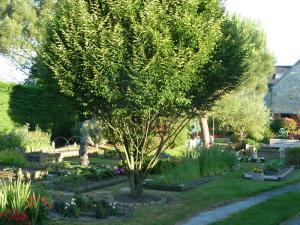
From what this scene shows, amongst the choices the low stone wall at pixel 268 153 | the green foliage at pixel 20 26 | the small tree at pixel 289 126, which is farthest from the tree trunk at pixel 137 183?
the small tree at pixel 289 126

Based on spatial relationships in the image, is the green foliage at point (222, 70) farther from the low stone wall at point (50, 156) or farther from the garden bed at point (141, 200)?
the low stone wall at point (50, 156)

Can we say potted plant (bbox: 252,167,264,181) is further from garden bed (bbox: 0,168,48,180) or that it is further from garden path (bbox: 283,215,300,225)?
garden bed (bbox: 0,168,48,180)

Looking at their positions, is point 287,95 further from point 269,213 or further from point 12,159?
point 269,213

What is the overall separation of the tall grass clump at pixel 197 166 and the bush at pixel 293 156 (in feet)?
13.5

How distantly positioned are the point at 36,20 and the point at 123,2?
31904 millimetres

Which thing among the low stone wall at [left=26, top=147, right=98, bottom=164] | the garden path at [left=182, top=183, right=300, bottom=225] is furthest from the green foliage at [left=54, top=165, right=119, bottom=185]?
the garden path at [left=182, top=183, right=300, bottom=225]

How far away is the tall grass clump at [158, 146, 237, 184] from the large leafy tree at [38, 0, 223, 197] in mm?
5310

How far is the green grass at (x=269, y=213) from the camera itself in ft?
39.0

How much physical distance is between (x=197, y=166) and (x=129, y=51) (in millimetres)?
8470

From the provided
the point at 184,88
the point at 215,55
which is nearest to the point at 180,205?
the point at 184,88

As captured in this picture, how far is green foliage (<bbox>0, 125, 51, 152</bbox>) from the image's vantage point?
2513cm

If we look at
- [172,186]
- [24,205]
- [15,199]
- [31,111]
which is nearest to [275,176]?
[172,186]

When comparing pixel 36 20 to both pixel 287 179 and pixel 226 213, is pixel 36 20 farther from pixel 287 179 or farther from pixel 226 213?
pixel 226 213

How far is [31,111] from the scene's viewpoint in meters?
33.8
